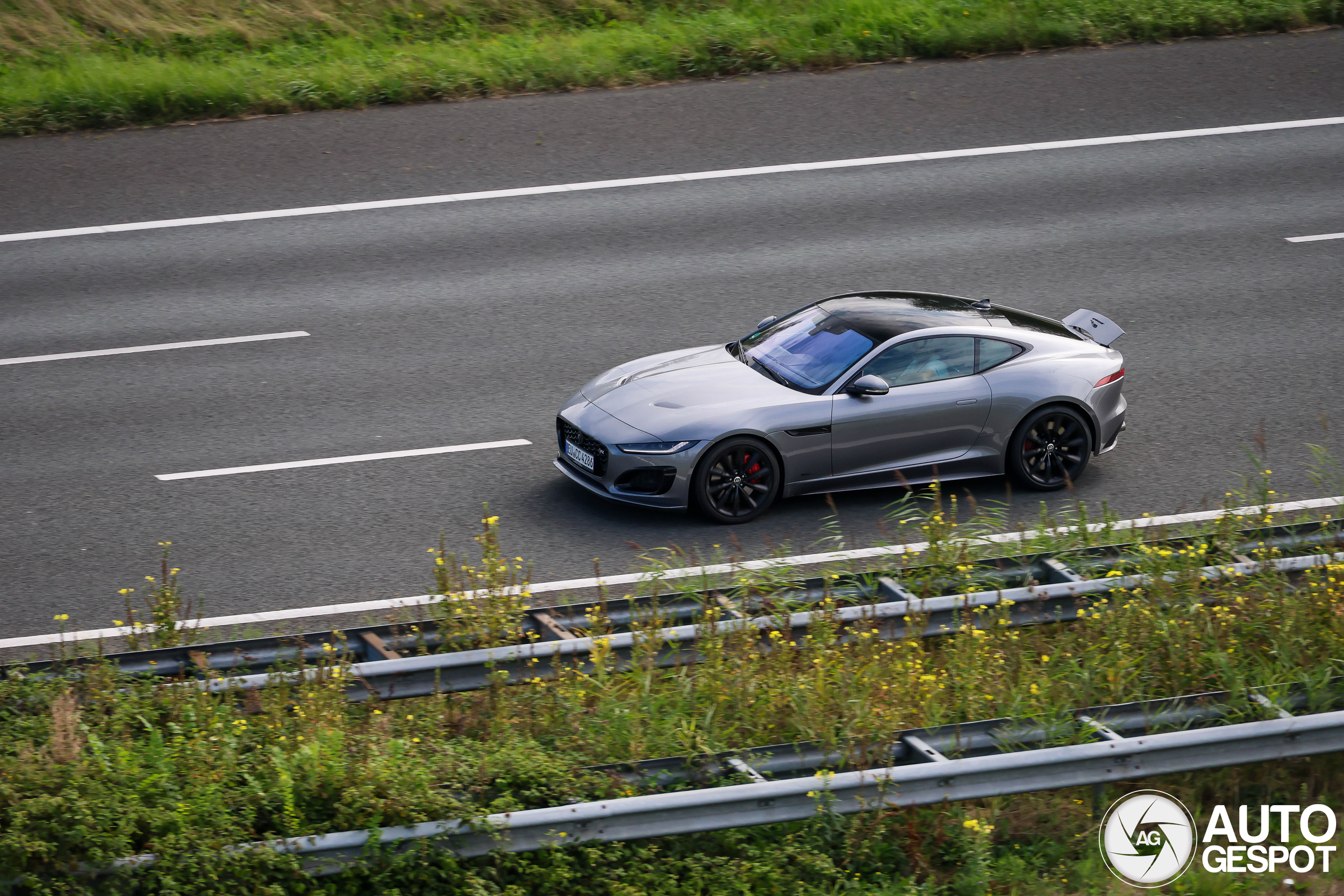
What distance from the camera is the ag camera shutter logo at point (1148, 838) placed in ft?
20.1

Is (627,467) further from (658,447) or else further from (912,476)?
(912,476)

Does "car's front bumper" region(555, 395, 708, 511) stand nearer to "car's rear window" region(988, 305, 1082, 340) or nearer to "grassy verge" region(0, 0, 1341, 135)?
"car's rear window" region(988, 305, 1082, 340)

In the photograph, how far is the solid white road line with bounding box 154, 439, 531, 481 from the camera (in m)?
10.5

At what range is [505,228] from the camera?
49.5ft

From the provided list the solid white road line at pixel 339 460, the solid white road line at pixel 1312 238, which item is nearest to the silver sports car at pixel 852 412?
the solid white road line at pixel 339 460

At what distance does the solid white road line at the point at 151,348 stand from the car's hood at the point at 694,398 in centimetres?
411

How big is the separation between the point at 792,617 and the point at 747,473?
2362 mm

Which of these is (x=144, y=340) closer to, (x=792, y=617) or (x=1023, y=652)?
(x=792, y=617)

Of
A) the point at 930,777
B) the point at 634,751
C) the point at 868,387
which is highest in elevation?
the point at 868,387

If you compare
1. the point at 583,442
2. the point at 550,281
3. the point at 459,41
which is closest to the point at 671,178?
the point at 550,281

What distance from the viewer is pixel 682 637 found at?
7.41m

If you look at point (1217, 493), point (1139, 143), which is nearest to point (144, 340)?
point (1217, 493)

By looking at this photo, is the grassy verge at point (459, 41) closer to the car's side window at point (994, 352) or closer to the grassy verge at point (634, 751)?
the car's side window at point (994, 352)

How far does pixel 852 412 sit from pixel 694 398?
1104 millimetres
